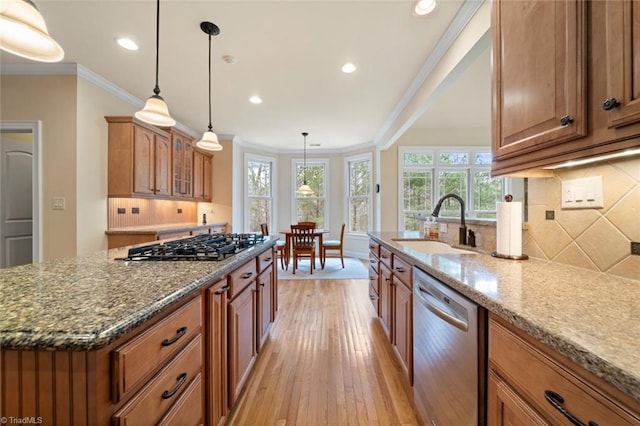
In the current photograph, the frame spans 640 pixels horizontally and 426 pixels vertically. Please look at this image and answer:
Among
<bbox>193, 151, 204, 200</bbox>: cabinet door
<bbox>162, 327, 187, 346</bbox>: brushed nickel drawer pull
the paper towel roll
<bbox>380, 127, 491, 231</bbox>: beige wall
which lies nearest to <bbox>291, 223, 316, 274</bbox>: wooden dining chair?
<bbox>380, 127, 491, 231</bbox>: beige wall

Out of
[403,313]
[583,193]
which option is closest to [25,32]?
[403,313]

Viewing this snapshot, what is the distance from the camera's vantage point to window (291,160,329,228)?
6758 mm

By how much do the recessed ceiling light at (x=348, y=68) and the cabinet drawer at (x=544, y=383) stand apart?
2811 mm

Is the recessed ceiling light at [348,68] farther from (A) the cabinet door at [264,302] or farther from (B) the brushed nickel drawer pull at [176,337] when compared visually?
(B) the brushed nickel drawer pull at [176,337]

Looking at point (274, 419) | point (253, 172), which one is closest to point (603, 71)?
point (274, 419)

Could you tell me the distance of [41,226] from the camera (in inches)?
113

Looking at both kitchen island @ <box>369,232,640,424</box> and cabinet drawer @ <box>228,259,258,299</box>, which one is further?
cabinet drawer @ <box>228,259,258,299</box>

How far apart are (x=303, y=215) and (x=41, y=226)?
4.74 m

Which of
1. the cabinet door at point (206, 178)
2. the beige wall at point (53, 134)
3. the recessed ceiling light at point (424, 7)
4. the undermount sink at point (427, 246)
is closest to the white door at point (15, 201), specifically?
the beige wall at point (53, 134)

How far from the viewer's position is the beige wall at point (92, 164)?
294 cm

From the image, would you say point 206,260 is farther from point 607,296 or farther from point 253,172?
point 253,172

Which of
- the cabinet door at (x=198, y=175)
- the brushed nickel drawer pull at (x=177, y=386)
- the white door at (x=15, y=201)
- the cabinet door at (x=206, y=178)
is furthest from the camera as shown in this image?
the cabinet door at (x=206, y=178)

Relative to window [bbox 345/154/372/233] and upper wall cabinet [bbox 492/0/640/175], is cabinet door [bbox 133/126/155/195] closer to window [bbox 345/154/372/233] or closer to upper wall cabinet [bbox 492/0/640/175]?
upper wall cabinet [bbox 492/0/640/175]

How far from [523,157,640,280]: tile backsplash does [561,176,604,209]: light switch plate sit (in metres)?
0.02
